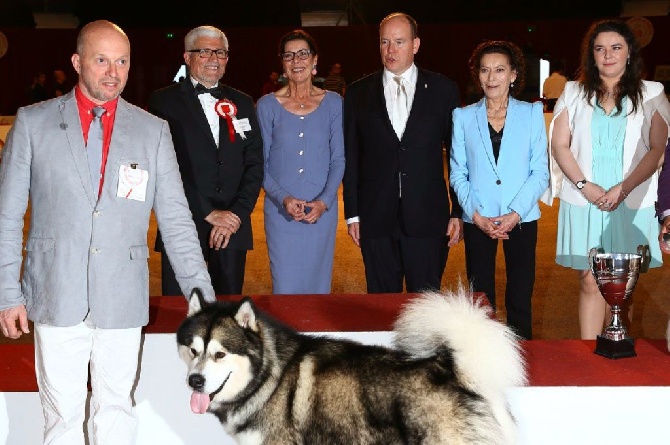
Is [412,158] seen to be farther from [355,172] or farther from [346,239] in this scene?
[346,239]

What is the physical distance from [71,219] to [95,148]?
241 millimetres

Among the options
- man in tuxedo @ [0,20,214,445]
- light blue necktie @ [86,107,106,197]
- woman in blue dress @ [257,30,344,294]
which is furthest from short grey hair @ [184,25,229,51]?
light blue necktie @ [86,107,106,197]

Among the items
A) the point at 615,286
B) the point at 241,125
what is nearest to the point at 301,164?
the point at 241,125

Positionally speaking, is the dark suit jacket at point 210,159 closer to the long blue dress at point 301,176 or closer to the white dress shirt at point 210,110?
the white dress shirt at point 210,110

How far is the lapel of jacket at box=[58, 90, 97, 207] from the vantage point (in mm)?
2723

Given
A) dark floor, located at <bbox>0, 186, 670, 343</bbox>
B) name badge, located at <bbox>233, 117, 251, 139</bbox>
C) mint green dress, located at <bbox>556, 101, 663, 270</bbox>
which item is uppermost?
name badge, located at <bbox>233, 117, 251, 139</bbox>

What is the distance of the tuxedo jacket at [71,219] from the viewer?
2703 mm

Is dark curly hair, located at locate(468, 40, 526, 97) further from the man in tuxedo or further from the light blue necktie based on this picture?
the light blue necktie

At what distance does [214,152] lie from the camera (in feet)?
15.0

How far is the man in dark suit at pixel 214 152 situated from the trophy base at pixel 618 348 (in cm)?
199

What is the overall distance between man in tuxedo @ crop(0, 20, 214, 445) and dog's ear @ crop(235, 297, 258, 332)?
1.27 ft

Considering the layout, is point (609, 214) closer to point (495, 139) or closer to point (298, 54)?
point (495, 139)

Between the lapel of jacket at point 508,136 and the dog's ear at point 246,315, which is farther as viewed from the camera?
the lapel of jacket at point 508,136

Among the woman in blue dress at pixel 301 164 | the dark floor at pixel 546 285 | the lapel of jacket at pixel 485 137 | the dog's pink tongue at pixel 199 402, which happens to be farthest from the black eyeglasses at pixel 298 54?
the dog's pink tongue at pixel 199 402
